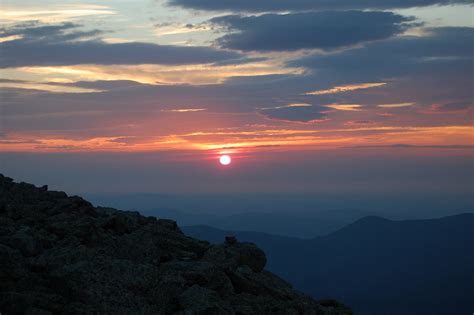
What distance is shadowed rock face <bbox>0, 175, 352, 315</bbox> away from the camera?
62.8 feet

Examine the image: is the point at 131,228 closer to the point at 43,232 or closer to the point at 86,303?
the point at 43,232

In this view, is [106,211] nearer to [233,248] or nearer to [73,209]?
[73,209]

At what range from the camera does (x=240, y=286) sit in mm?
24422

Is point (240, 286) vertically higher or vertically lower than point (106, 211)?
lower

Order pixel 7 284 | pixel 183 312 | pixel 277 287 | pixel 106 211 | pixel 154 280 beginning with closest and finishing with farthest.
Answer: pixel 7 284 < pixel 183 312 < pixel 154 280 < pixel 277 287 < pixel 106 211

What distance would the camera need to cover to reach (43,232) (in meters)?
26.1

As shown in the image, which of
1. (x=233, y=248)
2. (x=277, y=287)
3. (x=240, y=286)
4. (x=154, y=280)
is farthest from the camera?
(x=233, y=248)

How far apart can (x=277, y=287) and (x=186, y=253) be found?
5.12 m

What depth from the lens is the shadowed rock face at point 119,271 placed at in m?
19.2

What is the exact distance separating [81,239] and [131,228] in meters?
5.31

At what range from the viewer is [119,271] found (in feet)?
71.1

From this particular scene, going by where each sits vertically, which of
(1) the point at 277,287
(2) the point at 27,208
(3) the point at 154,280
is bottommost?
(1) the point at 277,287

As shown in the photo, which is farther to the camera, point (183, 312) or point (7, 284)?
point (183, 312)

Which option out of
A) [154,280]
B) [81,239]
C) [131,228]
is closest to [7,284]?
[154,280]
